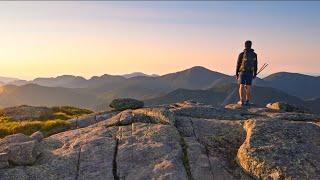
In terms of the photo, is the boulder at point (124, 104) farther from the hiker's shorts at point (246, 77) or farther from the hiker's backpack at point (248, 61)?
the hiker's backpack at point (248, 61)

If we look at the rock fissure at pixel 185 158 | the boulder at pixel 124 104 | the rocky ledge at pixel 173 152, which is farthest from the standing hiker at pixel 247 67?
the rock fissure at pixel 185 158

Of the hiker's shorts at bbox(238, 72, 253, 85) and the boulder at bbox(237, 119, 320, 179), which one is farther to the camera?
the hiker's shorts at bbox(238, 72, 253, 85)

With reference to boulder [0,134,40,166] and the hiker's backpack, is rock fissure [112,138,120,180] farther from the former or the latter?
the hiker's backpack

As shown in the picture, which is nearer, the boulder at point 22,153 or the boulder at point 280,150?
the boulder at point 280,150

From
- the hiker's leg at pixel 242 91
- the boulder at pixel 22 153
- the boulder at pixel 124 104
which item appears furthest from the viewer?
the hiker's leg at pixel 242 91

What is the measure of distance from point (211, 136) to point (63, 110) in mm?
23796

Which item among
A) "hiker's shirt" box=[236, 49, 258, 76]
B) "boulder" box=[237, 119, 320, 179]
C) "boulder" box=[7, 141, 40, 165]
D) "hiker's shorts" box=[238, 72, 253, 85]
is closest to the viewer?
"boulder" box=[237, 119, 320, 179]

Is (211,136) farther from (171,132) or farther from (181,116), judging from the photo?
(181,116)

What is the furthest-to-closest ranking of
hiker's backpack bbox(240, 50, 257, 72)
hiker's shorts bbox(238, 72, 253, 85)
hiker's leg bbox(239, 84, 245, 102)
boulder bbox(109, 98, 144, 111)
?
hiker's leg bbox(239, 84, 245, 102)
hiker's shorts bbox(238, 72, 253, 85)
hiker's backpack bbox(240, 50, 257, 72)
boulder bbox(109, 98, 144, 111)

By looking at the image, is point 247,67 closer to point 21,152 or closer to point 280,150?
point 280,150

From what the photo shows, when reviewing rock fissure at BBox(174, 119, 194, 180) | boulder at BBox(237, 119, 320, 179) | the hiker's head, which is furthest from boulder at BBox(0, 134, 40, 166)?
the hiker's head

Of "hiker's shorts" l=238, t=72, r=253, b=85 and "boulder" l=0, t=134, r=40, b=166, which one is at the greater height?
"hiker's shorts" l=238, t=72, r=253, b=85

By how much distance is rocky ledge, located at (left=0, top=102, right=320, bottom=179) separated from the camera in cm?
1769

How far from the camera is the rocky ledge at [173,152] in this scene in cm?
1769
